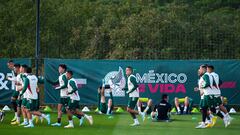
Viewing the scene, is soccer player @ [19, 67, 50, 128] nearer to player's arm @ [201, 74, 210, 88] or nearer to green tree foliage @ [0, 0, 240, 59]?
player's arm @ [201, 74, 210, 88]

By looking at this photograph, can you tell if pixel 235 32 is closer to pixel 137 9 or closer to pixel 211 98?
pixel 137 9

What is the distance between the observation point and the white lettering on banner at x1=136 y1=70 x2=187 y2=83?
29.3 meters

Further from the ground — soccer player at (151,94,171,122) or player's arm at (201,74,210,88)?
player's arm at (201,74,210,88)

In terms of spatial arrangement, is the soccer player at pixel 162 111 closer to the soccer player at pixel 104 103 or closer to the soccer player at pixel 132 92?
the soccer player at pixel 132 92

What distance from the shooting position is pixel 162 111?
23734 mm

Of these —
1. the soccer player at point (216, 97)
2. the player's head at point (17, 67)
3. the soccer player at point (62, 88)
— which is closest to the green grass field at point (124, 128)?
the soccer player at point (216, 97)

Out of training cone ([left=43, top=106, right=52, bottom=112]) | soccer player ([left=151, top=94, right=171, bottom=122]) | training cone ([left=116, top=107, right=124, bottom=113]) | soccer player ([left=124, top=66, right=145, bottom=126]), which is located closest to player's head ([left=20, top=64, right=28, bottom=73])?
soccer player ([left=124, top=66, right=145, bottom=126])

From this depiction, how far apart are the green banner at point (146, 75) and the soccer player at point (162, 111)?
198 inches

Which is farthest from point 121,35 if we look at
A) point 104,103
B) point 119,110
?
point 104,103

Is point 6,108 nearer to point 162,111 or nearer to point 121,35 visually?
point 162,111

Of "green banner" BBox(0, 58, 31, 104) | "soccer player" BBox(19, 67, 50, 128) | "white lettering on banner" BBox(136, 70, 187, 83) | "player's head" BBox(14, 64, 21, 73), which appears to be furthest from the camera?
"green banner" BBox(0, 58, 31, 104)

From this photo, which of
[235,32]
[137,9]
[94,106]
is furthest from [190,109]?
[137,9]

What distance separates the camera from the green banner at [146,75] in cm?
2914

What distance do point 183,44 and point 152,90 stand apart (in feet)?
14.5
